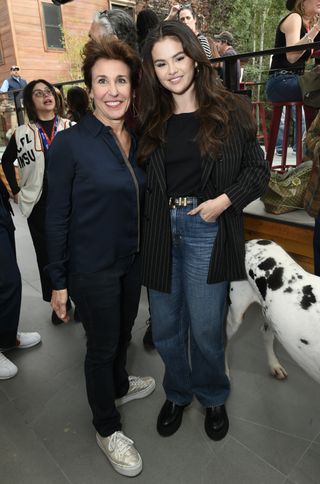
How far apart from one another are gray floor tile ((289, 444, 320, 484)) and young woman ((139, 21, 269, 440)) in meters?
0.65

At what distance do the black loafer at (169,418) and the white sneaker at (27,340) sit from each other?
121cm

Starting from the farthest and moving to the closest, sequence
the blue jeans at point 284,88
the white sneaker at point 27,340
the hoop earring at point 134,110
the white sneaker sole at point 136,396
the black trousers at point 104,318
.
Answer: the blue jeans at point 284,88 < the white sneaker at point 27,340 < the white sneaker sole at point 136,396 < the hoop earring at point 134,110 < the black trousers at point 104,318

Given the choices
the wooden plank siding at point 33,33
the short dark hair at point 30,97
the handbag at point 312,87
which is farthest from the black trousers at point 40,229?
the wooden plank siding at point 33,33

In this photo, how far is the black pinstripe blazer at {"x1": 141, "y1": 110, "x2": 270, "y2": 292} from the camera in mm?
1449

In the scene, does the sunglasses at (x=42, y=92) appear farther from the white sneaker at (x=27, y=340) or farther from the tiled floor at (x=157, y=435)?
the tiled floor at (x=157, y=435)

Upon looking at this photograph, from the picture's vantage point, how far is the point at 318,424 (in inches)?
73.0

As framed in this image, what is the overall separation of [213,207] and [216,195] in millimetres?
91

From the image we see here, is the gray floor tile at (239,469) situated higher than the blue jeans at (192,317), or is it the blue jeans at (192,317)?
the blue jeans at (192,317)

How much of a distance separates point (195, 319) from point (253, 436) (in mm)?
729

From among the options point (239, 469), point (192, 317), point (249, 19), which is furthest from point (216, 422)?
point (249, 19)

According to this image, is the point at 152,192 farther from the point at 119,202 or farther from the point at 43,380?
the point at 43,380

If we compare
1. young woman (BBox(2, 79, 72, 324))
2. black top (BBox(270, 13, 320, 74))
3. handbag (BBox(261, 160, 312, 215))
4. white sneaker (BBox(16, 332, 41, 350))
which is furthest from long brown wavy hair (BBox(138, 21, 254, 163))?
white sneaker (BBox(16, 332, 41, 350))

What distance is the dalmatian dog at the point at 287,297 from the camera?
1.44 metres

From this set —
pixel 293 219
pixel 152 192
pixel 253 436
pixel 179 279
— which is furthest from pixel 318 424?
pixel 152 192
